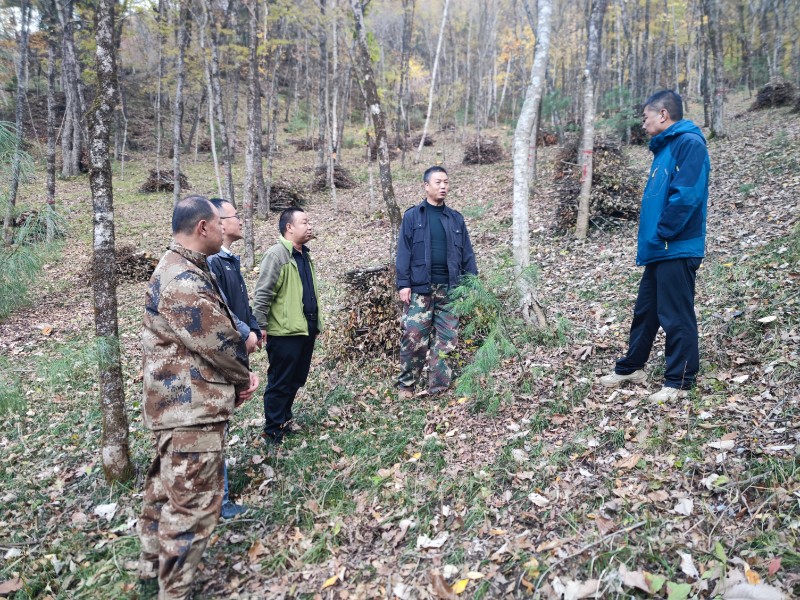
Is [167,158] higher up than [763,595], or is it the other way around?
[167,158]

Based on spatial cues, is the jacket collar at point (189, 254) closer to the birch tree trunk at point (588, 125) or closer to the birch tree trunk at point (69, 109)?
the birch tree trunk at point (588, 125)

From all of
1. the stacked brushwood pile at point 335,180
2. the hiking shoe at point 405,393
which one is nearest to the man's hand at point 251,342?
the hiking shoe at point 405,393

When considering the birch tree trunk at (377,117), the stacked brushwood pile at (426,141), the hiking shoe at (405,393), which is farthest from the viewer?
the stacked brushwood pile at (426,141)

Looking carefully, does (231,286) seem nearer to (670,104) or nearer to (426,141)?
(670,104)

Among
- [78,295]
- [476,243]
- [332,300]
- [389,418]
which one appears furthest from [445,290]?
[78,295]

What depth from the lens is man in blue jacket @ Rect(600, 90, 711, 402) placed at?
3502 millimetres

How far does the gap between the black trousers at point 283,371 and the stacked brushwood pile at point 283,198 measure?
13.7 meters

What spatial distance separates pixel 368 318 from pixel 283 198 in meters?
12.8

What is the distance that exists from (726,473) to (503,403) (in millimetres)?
1954

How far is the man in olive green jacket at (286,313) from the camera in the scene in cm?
430

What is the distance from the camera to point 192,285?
2.83 meters

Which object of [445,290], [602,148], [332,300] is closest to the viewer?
[445,290]

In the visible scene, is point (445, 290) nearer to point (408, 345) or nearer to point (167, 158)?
point (408, 345)

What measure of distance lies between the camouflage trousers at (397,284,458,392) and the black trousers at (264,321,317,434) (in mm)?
1058
